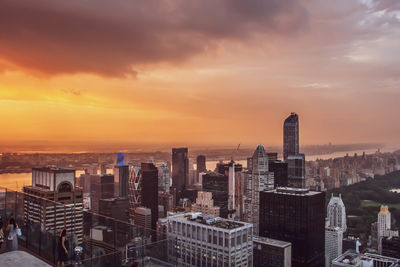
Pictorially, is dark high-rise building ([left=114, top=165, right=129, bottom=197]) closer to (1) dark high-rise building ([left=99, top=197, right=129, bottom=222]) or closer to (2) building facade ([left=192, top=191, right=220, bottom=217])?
(1) dark high-rise building ([left=99, top=197, right=129, bottom=222])

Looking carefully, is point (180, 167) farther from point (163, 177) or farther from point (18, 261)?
point (18, 261)

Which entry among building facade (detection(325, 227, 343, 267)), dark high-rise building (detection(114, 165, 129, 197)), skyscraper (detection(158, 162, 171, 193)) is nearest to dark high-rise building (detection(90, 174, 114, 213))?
dark high-rise building (detection(114, 165, 129, 197))

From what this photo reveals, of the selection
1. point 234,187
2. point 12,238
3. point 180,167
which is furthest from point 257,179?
point 12,238

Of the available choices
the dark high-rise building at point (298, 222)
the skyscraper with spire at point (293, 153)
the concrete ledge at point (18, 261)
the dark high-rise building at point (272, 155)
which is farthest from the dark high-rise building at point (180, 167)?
the concrete ledge at point (18, 261)

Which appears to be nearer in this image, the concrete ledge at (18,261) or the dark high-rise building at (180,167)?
the concrete ledge at (18,261)

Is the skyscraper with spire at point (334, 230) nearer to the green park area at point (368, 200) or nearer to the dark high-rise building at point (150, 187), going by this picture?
the green park area at point (368, 200)

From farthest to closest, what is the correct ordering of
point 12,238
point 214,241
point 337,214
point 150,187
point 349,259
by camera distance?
point 150,187 → point 337,214 → point 349,259 → point 214,241 → point 12,238

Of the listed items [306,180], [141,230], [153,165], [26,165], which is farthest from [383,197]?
[141,230]
